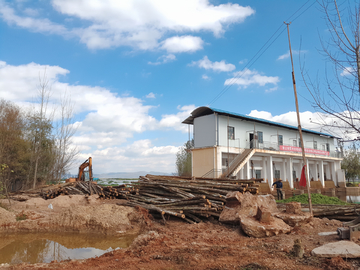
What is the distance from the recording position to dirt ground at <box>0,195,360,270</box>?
5.21 metres

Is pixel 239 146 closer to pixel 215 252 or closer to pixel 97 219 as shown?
pixel 97 219

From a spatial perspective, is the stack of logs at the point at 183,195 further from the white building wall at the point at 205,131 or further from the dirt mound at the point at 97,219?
the white building wall at the point at 205,131

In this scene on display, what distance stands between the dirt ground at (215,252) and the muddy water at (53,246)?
115 cm

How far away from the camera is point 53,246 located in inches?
332

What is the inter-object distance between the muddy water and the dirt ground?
1148mm


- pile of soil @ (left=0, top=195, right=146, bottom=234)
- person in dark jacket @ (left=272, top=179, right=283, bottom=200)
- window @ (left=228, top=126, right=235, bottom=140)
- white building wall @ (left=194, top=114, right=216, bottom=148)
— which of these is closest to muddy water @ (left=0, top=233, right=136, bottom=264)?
pile of soil @ (left=0, top=195, right=146, bottom=234)

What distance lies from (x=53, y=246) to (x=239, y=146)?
2236 centimetres

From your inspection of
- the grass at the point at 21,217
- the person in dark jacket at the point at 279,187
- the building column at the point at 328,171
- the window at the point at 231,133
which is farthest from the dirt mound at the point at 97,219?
the building column at the point at 328,171

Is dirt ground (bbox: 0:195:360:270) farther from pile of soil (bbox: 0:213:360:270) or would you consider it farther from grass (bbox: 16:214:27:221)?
grass (bbox: 16:214:27:221)

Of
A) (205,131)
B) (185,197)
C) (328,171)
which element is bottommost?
(185,197)

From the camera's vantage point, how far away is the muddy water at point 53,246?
24.2ft

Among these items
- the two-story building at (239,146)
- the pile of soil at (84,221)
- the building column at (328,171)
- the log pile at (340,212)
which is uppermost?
the two-story building at (239,146)

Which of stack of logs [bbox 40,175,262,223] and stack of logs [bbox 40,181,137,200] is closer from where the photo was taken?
stack of logs [bbox 40,175,262,223]

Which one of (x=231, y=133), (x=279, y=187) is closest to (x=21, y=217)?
(x=279, y=187)
